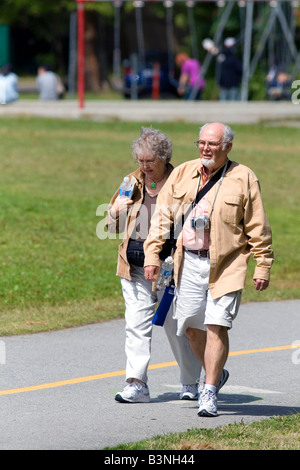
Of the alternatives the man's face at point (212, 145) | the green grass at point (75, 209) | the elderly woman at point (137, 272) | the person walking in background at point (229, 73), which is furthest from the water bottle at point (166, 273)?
the person walking in background at point (229, 73)

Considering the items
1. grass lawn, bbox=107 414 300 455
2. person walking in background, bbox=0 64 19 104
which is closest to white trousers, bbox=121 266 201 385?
grass lawn, bbox=107 414 300 455

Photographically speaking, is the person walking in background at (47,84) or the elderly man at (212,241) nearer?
the elderly man at (212,241)

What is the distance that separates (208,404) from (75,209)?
9335 mm

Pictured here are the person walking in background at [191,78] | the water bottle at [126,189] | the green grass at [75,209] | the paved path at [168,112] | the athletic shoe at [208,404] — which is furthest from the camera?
the person walking in background at [191,78]

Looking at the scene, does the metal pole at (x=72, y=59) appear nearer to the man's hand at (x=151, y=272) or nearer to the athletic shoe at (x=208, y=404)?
the man's hand at (x=151, y=272)

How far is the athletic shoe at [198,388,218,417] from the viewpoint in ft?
22.0

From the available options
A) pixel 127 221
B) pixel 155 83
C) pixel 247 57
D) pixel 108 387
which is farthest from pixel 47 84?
pixel 127 221

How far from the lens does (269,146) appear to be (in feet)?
76.6

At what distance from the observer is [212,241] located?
6.61 meters

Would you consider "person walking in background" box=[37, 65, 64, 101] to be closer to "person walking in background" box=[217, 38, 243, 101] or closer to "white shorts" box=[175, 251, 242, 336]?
"person walking in background" box=[217, 38, 243, 101]

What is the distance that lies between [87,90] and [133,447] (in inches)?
1689

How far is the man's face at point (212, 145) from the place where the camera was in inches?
262

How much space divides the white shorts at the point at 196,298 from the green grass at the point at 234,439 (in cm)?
69

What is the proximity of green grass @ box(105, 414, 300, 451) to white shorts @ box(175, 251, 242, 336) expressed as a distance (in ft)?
2.26
